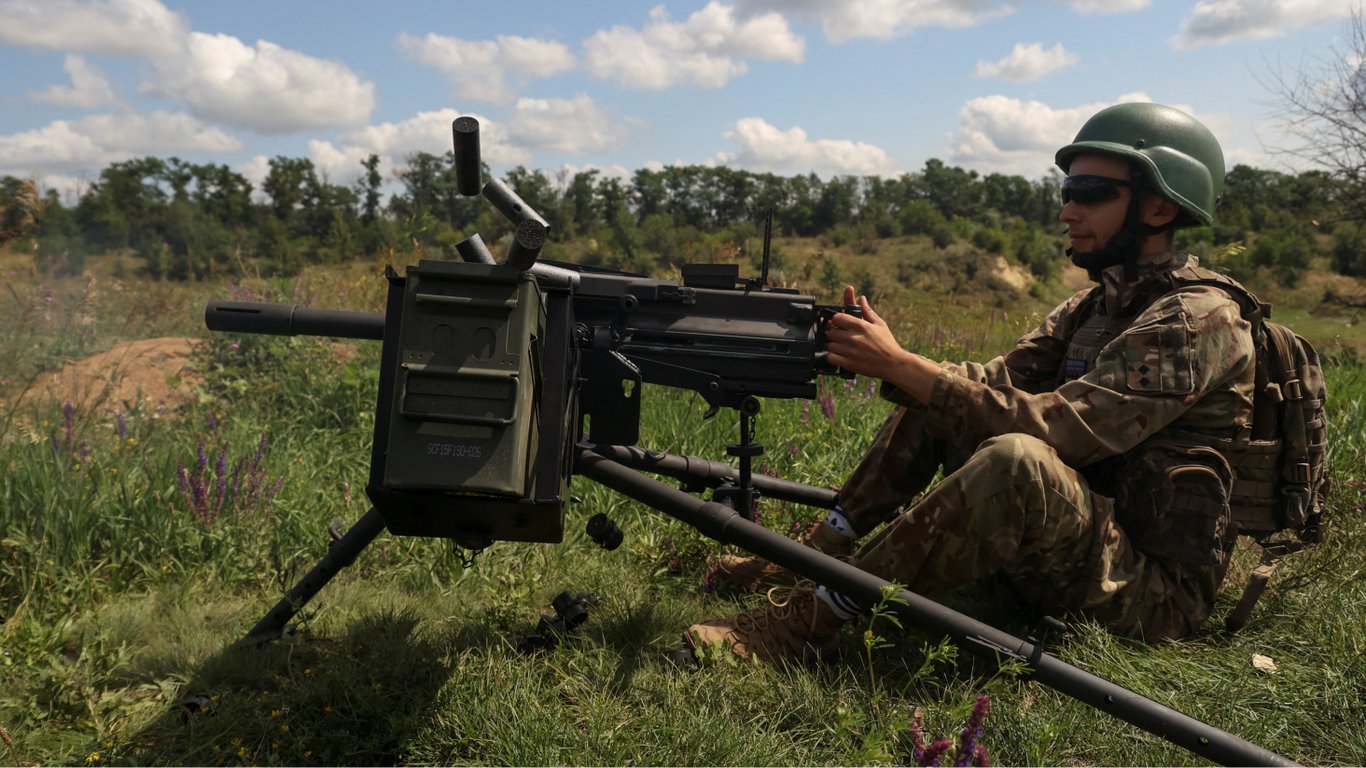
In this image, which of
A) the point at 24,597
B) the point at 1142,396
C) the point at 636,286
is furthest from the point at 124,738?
the point at 1142,396

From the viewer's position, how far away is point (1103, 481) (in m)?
2.91

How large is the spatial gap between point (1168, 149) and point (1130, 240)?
330mm

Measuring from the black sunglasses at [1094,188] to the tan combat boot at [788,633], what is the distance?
63.6 inches

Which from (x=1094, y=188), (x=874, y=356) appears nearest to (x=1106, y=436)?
(x=874, y=356)

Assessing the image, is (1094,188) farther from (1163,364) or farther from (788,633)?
(788,633)

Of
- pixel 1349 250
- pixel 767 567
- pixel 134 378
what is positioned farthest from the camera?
pixel 1349 250

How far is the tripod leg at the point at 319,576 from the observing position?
8.77 feet

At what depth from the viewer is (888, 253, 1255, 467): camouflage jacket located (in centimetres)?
253

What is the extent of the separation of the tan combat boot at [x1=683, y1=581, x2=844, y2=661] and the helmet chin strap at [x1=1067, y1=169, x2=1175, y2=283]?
1.45m

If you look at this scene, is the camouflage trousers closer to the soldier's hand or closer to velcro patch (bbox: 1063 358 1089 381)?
the soldier's hand

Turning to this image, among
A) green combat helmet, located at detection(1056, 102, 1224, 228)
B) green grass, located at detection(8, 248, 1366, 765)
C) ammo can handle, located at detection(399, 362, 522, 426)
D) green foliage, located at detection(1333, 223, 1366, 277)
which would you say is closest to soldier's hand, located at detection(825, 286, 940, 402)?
green grass, located at detection(8, 248, 1366, 765)

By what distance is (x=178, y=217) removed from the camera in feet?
128

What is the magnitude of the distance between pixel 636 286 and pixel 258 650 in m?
1.69

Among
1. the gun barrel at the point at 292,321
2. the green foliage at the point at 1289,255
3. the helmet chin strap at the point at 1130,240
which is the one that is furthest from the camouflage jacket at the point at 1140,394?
the green foliage at the point at 1289,255
